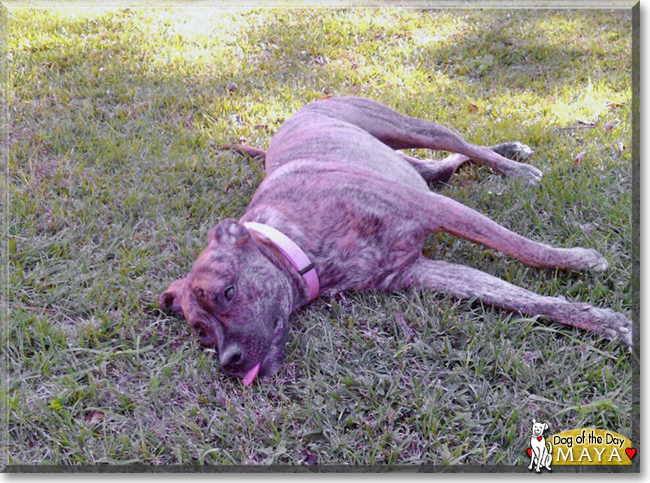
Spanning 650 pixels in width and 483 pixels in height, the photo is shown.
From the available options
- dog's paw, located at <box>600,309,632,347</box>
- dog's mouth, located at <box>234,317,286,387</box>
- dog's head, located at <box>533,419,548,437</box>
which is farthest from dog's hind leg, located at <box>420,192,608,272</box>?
dog's head, located at <box>533,419,548,437</box>

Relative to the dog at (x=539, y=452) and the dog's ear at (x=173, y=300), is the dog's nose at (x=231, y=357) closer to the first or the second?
the dog's ear at (x=173, y=300)

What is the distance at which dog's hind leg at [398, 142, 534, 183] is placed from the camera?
15.7 ft

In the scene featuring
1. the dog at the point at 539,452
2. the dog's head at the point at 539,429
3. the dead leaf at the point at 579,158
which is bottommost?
the dog's head at the point at 539,429

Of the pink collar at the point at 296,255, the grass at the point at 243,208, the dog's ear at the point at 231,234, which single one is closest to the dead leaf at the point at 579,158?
the grass at the point at 243,208

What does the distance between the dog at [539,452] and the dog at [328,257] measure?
32.8 inches

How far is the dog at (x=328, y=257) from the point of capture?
2.94 metres

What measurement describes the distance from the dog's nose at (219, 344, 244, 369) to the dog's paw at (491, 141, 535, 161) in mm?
3129

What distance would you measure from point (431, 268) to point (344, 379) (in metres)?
1.02

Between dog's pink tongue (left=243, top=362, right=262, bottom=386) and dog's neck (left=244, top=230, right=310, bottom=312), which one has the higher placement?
dog's neck (left=244, top=230, right=310, bottom=312)

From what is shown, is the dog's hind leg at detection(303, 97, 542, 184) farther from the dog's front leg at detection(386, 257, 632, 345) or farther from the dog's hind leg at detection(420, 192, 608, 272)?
the dog's front leg at detection(386, 257, 632, 345)

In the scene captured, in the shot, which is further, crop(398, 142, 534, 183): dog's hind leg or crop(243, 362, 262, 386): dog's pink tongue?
crop(398, 142, 534, 183): dog's hind leg

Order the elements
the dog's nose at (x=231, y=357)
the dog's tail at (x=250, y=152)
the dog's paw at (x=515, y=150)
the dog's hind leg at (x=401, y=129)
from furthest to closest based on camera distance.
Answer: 1. the dog's tail at (x=250, y=152)
2. the dog's paw at (x=515, y=150)
3. the dog's hind leg at (x=401, y=129)
4. the dog's nose at (x=231, y=357)

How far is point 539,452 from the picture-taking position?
2217 millimetres

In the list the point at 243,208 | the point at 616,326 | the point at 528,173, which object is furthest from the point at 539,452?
the point at 243,208
